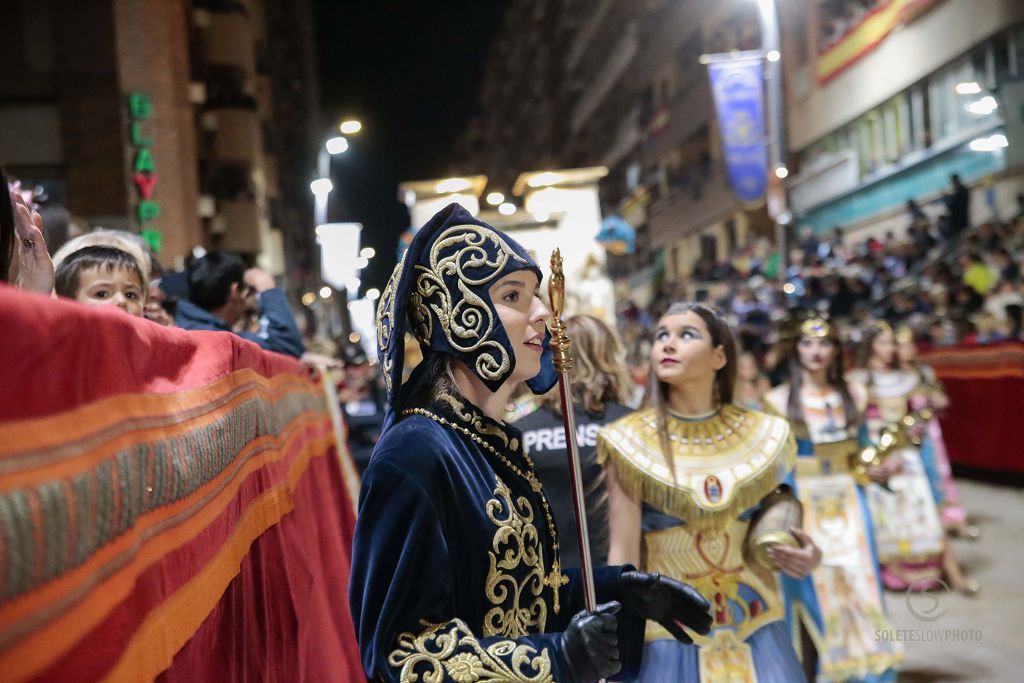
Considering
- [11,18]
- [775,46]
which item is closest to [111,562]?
[11,18]

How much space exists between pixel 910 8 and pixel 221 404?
23.0 meters

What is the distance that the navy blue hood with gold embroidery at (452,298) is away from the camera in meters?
2.54

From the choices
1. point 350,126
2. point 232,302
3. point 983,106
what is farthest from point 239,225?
point 232,302

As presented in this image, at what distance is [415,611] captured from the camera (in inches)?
86.1

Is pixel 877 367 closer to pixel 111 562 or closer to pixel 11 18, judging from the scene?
pixel 111 562

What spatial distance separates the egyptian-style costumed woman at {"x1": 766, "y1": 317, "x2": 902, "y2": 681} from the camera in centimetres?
607

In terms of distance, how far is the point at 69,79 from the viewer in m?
13.8

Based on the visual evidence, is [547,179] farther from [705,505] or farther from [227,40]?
[227,40]

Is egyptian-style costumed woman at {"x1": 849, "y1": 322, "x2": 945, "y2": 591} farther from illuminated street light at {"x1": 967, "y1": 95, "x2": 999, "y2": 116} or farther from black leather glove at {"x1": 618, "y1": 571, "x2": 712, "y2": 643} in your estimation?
illuminated street light at {"x1": 967, "y1": 95, "x2": 999, "y2": 116}

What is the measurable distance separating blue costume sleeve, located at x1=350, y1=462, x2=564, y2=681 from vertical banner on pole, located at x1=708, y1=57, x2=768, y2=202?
1680 centimetres

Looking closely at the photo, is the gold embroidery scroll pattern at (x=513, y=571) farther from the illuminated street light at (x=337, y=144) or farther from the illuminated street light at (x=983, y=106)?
the illuminated street light at (x=337, y=144)

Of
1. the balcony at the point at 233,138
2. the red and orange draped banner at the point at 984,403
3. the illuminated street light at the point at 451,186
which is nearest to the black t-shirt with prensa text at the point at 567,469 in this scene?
the red and orange draped banner at the point at 984,403

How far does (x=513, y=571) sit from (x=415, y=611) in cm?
32

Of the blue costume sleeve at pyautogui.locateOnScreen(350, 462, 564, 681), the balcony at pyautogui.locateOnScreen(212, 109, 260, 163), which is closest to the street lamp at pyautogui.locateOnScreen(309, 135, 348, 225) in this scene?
the balcony at pyautogui.locateOnScreen(212, 109, 260, 163)
